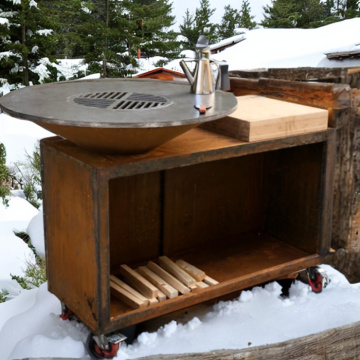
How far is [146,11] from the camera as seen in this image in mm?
23938

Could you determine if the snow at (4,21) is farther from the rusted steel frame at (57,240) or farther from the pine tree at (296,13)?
the pine tree at (296,13)

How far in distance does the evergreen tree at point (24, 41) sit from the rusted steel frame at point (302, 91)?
13168mm

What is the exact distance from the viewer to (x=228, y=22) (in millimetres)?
30844

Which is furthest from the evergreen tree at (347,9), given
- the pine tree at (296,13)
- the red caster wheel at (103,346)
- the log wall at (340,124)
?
the red caster wheel at (103,346)

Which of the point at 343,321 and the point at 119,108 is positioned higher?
the point at 119,108

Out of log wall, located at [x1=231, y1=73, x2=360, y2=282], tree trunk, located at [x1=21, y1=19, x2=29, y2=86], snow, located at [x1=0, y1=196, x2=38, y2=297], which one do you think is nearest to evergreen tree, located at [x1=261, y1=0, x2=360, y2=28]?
tree trunk, located at [x1=21, y1=19, x2=29, y2=86]

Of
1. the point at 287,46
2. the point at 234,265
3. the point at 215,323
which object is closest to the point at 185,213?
the point at 234,265

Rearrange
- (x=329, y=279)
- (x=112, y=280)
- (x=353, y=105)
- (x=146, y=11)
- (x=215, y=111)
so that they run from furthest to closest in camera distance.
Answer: (x=146, y=11), (x=329, y=279), (x=353, y=105), (x=112, y=280), (x=215, y=111)

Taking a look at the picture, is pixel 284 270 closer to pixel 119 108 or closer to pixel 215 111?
pixel 215 111

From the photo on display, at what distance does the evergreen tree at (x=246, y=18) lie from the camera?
30281mm

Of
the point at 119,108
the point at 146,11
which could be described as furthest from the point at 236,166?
the point at 146,11

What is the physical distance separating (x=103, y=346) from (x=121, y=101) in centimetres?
114

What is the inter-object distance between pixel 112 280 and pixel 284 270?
0.92 m

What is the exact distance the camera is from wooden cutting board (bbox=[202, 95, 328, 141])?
9.30 ft
